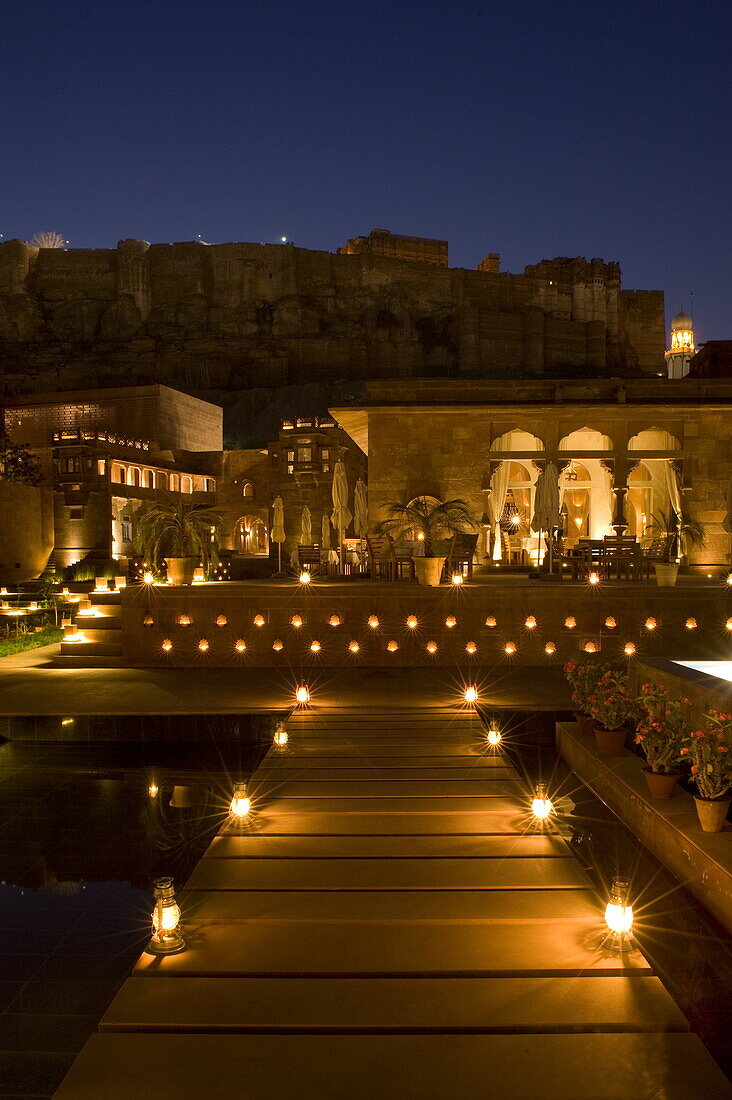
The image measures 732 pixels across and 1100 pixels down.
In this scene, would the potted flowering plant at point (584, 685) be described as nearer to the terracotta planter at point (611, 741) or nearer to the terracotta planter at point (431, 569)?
the terracotta planter at point (611, 741)

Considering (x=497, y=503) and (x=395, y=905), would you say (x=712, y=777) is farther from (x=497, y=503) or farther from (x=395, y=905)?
(x=497, y=503)

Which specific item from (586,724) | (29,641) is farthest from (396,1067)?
(29,641)

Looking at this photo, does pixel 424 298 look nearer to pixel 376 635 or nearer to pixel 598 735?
pixel 376 635

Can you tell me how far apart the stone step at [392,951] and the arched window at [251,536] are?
32396 mm

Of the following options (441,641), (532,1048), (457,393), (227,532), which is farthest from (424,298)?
(532,1048)

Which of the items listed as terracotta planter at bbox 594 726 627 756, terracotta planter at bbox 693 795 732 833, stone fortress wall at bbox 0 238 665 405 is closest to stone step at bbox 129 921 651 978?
terracotta planter at bbox 693 795 732 833

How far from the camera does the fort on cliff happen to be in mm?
50969

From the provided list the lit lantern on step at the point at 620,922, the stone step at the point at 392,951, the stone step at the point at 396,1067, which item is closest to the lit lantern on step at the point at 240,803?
the stone step at the point at 392,951

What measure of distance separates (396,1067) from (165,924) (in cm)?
146

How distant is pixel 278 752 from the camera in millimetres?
6699

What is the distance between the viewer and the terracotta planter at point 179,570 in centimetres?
1158

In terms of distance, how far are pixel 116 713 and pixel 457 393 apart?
1065 centimetres

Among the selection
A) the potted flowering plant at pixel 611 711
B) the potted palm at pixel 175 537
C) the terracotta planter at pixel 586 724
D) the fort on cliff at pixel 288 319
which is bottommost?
the terracotta planter at pixel 586 724

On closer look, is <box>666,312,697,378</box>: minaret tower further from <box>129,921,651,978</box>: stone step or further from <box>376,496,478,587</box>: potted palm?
<box>129,921,651,978</box>: stone step
